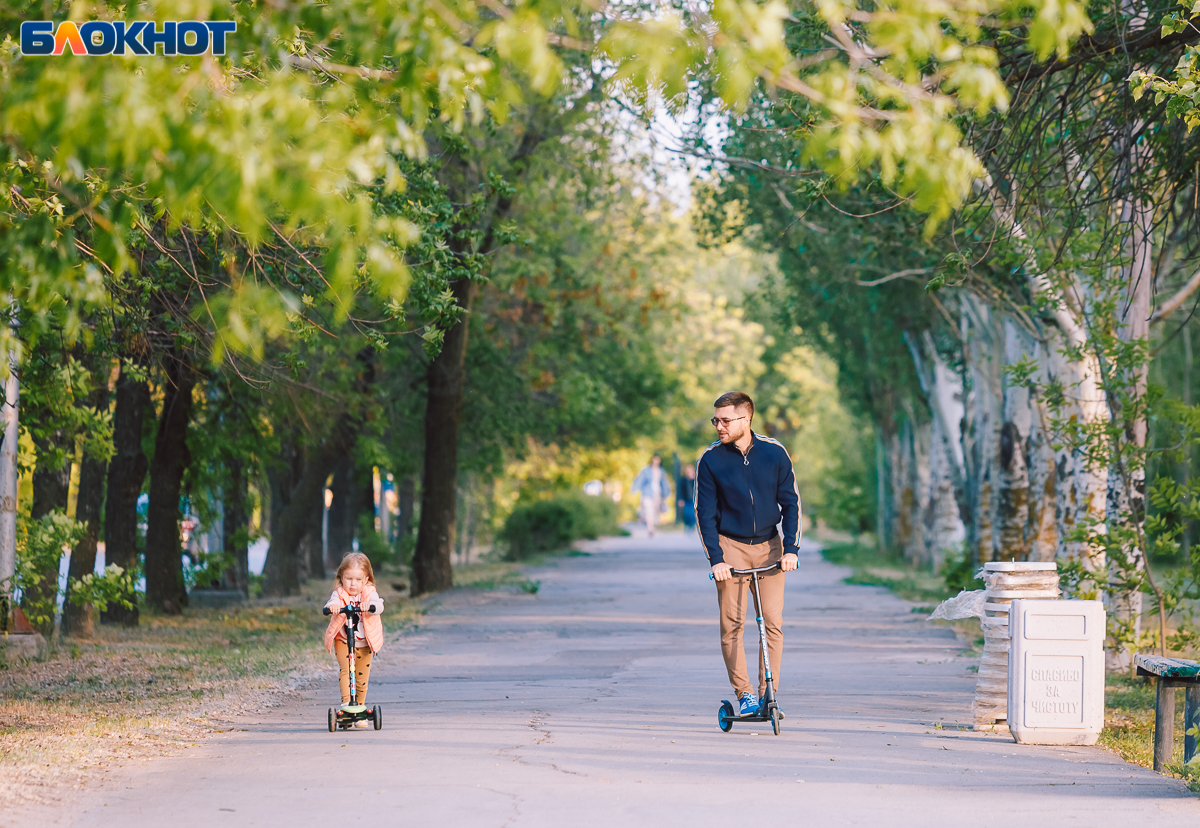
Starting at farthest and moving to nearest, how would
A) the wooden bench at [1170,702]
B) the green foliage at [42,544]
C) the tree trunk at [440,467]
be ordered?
1. the tree trunk at [440,467]
2. the green foliage at [42,544]
3. the wooden bench at [1170,702]

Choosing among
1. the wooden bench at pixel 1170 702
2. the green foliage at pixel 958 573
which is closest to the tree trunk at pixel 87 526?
the green foliage at pixel 958 573

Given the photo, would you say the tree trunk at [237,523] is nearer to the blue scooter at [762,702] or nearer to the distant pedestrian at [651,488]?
the blue scooter at [762,702]

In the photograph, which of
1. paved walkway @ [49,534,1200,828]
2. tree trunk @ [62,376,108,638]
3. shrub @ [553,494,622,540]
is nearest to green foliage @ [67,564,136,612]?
paved walkway @ [49,534,1200,828]

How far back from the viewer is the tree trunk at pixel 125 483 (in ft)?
57.9

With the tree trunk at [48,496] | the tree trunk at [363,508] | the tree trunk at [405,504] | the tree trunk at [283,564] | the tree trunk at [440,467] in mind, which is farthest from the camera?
the tree trunk at [405,504]

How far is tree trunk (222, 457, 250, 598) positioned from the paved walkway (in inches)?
354

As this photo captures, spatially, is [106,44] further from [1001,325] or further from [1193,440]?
[1001,325]

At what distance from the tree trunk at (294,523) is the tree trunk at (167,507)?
3937 millimetres

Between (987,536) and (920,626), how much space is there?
14.0 ft

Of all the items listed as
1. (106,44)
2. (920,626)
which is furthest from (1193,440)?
(106,44)

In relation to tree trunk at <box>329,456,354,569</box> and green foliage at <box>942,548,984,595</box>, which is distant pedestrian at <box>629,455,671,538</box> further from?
green foliage at <box>942,548,984,595</box>

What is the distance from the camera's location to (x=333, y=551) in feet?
107

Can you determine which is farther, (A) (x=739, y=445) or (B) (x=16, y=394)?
(B) (x=16, y=394)

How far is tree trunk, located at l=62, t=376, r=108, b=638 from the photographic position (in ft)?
53.0
